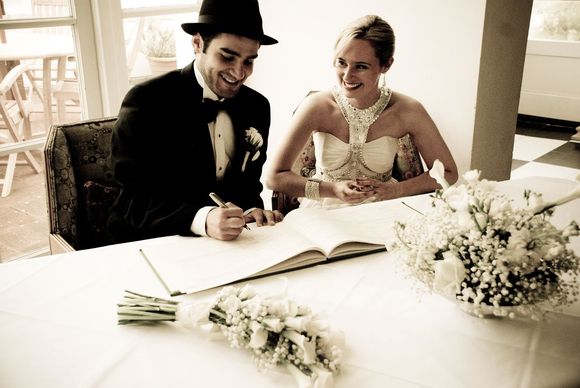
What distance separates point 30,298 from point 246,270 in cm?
47

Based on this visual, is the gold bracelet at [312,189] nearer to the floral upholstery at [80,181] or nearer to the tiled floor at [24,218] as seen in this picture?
the floral upholstery at [80,181]

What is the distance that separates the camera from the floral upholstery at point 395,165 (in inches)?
87.4

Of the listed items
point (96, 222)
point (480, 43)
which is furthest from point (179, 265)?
point (480, 43)

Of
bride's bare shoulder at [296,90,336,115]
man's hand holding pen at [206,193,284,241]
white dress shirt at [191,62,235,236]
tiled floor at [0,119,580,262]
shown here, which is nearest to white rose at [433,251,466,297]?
man's hand holding pen at [206,193,284,241]

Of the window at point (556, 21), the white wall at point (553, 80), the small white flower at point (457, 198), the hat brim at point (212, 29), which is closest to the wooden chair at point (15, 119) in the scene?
the hat brim at point (212, 29)

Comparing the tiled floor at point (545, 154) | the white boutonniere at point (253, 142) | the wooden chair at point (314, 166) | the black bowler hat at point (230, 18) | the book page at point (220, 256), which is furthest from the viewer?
the tiled floor at point (545, 154)

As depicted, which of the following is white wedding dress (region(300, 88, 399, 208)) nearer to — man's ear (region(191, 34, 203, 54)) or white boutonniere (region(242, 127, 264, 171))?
white boutonniere (region(242, 127, 264, 171))

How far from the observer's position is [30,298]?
1.19 meters

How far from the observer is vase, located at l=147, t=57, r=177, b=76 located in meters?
2.89

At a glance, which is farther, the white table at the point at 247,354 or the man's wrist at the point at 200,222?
the man's wrist at the point at 200,222

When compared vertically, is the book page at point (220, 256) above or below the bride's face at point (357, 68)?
below

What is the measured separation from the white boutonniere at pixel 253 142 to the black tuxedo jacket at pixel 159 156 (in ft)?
0.58

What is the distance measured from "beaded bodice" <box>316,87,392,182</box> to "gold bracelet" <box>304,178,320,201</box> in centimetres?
14

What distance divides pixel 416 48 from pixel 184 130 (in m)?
1.35
